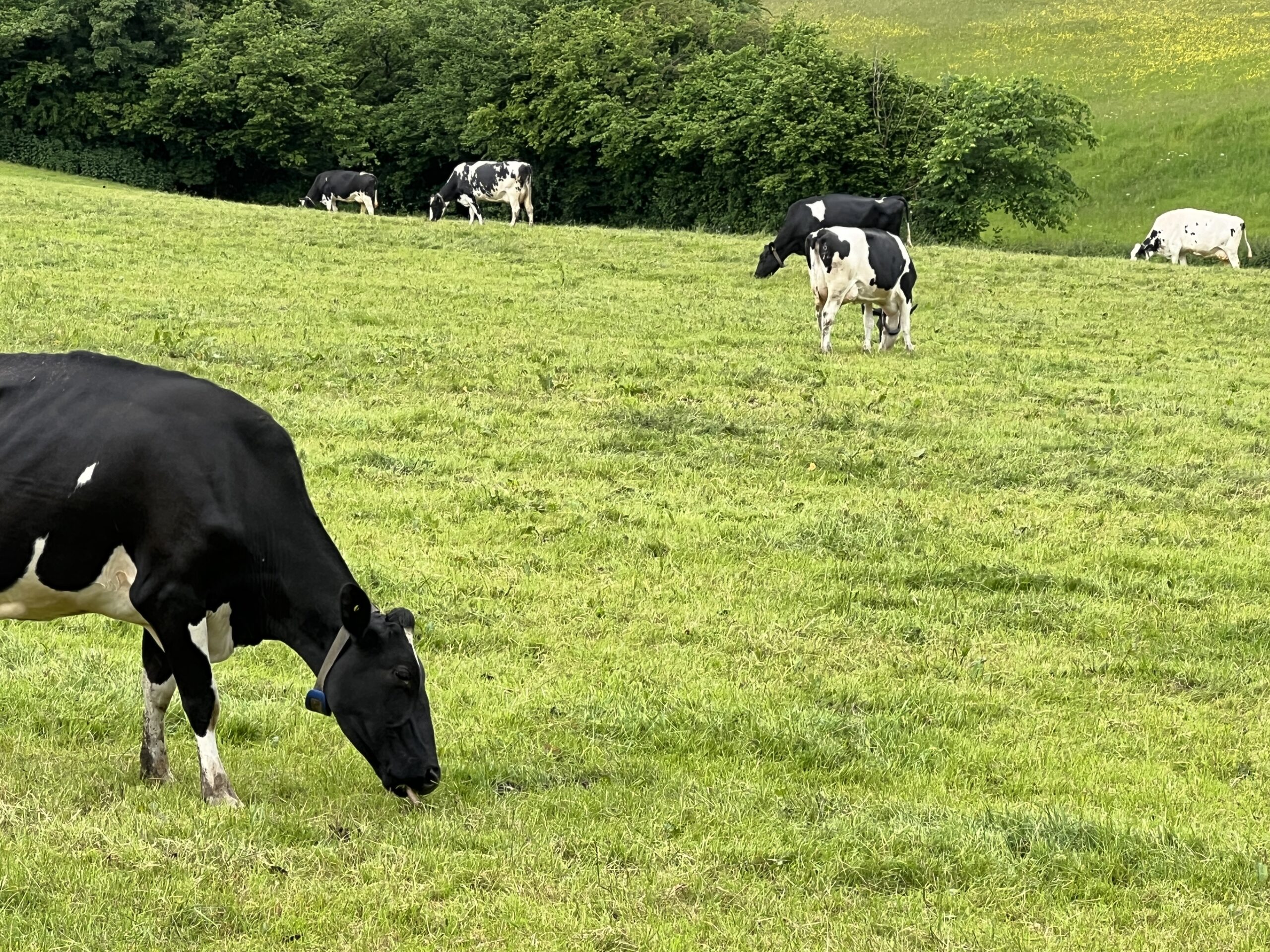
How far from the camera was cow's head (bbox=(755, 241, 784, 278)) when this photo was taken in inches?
1115

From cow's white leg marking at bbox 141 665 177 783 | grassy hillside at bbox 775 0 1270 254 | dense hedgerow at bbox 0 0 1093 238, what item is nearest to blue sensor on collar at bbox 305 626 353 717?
cow's white leg marking at bbox 141 665 177 783

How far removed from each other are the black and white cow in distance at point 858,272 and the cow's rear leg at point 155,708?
15551 mm

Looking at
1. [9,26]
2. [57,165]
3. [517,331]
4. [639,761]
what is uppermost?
[9,26]

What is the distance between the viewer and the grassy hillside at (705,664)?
552cm

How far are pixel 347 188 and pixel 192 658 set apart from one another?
42099 mm

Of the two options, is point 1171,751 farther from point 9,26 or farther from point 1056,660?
point 9,26

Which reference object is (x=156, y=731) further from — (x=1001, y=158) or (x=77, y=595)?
(x=1001, y=158)

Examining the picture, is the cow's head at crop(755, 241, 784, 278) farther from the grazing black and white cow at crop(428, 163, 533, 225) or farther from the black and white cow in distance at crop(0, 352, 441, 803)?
the black and white cow in distance at crop(0, 352, 441, 803)

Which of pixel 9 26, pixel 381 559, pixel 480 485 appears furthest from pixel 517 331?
pixel 9 26

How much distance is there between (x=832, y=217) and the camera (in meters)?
33.3

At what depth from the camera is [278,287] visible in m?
23.4

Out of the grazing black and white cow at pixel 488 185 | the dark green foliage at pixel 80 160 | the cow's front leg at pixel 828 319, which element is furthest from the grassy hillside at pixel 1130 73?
the dark green foliage at pixel 80 160

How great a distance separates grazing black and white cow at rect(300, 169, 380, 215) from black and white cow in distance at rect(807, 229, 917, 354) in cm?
2737

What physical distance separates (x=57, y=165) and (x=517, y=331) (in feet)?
147
